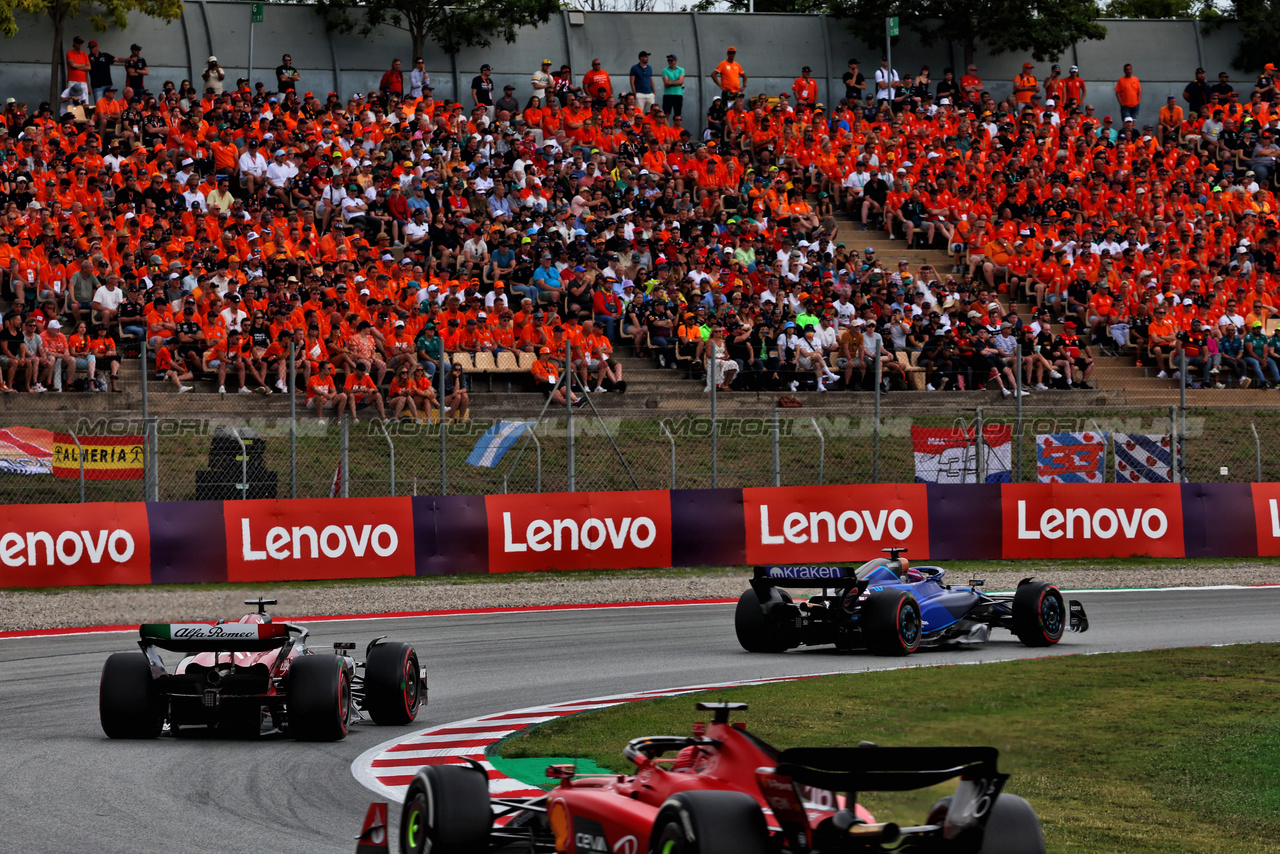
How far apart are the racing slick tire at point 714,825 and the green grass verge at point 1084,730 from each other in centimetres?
37

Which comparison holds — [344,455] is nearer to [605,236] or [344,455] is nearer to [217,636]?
[217,636]

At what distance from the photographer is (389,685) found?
1055cm

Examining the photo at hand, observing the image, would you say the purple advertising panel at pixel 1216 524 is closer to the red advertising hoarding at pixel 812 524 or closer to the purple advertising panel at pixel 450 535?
the red advertising hoarding at pixel 812 524

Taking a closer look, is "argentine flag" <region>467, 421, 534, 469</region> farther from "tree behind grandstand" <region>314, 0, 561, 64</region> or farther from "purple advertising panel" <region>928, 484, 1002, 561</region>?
"tree behind grandstand" <region>314, 0, 561, 64</region>

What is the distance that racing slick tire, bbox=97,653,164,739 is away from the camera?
10.1 metres

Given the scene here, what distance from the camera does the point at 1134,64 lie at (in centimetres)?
4000

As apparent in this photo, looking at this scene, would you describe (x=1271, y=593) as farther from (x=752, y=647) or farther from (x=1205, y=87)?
(x=1205, y=87)

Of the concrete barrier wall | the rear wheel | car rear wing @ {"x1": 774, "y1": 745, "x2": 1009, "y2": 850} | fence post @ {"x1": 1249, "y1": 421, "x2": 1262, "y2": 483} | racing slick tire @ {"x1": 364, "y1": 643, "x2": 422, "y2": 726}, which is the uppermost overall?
the concrete barrier wall

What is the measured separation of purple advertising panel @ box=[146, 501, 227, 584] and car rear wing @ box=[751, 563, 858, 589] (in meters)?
7.16

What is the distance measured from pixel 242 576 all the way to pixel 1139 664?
32.8ft

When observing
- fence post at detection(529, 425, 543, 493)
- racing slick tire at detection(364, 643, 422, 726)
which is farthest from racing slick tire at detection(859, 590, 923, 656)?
fence post at detection(529, 425, 543, 493)

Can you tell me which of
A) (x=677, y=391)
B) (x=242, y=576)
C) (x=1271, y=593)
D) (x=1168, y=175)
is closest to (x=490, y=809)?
(x=242, y=576)

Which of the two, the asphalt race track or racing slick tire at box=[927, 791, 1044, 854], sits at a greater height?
racing slick tire at box=[927, 791, 1044, 854]

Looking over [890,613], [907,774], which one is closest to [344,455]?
[890,613]
